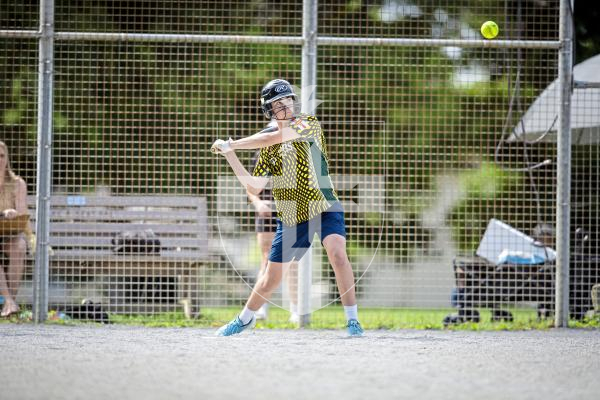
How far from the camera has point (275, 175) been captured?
24.6ft

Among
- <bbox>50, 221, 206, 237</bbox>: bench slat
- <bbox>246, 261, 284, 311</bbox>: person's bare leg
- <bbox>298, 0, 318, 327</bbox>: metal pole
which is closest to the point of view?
<bbox>246, 261, 284, 311</bbox>: person's bare leg

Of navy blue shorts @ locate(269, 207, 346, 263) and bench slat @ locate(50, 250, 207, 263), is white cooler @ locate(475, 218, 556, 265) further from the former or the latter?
bench slat @ locate(50, 250, 207, 263)

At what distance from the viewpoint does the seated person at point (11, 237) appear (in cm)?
908

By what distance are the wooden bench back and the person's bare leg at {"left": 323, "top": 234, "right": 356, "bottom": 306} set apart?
2.85 m

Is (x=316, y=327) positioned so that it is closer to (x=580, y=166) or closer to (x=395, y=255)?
(x=395, y=255)

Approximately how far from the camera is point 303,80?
8.63m

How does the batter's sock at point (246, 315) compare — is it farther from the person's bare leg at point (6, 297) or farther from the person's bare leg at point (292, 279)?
the person's bare leg at point (6, 297)

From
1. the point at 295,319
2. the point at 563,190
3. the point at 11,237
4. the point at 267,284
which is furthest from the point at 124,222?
the point at 563,190

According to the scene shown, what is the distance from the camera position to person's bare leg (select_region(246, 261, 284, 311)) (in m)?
7.35

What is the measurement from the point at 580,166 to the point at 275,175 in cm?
701

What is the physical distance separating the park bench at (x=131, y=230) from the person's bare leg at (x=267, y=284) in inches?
72.4

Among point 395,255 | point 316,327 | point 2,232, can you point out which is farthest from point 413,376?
point 395,255

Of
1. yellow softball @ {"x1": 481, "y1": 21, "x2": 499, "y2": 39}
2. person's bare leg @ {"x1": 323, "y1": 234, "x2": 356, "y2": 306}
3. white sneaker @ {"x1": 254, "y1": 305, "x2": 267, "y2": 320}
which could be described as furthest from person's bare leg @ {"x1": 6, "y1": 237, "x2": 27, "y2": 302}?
yellow softball @ {"x1": 481, "y1": 21, "x2": 499, "y2": 39}

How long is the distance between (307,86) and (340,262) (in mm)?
2092
